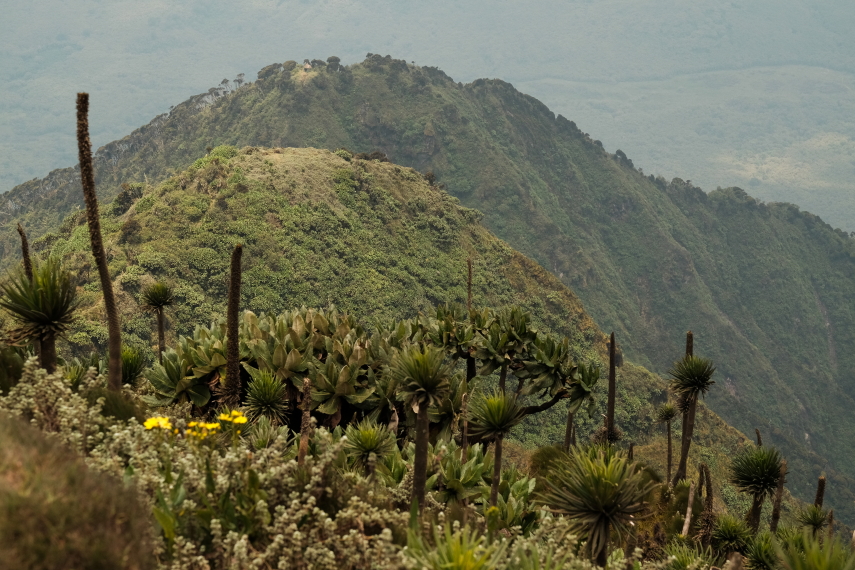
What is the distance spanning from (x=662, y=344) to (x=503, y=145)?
1925 inches

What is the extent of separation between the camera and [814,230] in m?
142

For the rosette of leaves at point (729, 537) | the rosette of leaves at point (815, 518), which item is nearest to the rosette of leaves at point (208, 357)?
the rosette of leaves at point (729, 537)

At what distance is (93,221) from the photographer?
7.75 m

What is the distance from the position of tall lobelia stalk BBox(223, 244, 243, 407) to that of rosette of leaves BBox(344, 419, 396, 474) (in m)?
1.69

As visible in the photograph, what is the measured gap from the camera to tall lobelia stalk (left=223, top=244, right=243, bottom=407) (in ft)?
28.3

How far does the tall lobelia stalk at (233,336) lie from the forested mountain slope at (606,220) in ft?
273

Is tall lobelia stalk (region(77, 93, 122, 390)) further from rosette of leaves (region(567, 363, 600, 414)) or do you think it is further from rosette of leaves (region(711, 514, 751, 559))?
rosette of leaves (region(711, 514, 751, 559))

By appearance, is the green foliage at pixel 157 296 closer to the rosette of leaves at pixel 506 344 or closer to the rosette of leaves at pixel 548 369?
the rosette of leaves at pixel 506 344

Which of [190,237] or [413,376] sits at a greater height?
[190,237]

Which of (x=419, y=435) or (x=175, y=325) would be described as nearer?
(x=419, y=435)

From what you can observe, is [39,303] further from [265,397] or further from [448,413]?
[448,413]

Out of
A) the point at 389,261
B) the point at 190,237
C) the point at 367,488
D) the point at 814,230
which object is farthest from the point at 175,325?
the point at 814,230

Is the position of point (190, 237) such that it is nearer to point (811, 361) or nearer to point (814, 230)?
point (811, 361)

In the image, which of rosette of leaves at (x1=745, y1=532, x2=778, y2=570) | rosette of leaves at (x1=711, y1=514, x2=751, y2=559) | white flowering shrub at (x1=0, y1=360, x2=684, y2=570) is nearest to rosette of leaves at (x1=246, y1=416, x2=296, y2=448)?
white flowering shrub at (x1=0, y1=360, x2=684, y2=570)
